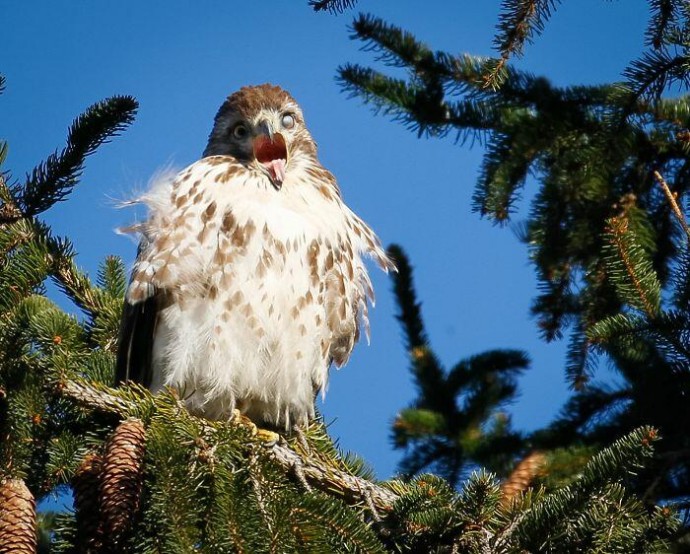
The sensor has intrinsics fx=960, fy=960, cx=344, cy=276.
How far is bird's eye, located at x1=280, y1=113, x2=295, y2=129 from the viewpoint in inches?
198

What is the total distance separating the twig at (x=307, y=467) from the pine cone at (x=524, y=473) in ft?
3.00

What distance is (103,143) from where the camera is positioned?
117 inches

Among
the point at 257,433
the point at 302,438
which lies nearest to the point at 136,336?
the point at 302,438

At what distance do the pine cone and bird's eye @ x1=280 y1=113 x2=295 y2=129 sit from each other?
209cm

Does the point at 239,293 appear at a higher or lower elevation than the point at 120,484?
higher

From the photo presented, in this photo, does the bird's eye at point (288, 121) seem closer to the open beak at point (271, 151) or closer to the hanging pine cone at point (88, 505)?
the open beak at point (271, 151)

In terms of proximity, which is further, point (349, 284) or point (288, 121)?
point (288, 121)

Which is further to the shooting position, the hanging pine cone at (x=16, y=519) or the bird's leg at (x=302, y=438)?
the bird's leg at (x=302, y=438)

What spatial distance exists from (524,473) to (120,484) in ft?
6.84

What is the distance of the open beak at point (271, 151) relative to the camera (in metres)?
4.66

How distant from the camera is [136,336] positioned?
4.17 m

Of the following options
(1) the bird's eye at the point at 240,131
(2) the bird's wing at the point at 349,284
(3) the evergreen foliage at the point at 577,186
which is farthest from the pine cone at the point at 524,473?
(1) the bird's eye at the point at 240,131

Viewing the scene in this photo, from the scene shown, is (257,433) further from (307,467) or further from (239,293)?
(239,293)

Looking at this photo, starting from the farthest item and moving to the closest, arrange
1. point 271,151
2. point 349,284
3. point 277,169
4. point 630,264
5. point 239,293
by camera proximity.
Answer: point 271,151, point 277,169, point 349,284, point 239,293, point 630,264
